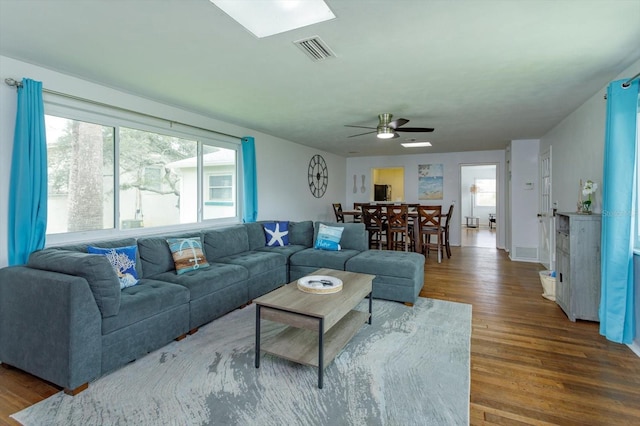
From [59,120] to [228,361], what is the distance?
2677 mm

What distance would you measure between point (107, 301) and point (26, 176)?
1311mm

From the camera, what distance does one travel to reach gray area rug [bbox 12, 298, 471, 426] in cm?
183

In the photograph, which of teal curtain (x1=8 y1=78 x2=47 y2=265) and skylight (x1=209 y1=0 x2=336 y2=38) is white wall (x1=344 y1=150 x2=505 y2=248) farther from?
teal curtain (x1=8 y1=78 x2=47 y2=265)

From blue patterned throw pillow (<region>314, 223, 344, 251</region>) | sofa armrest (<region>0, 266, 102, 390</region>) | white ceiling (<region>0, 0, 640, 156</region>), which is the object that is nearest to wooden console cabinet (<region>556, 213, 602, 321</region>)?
white ceiling (<region>0, 0, 640, 156</region>)

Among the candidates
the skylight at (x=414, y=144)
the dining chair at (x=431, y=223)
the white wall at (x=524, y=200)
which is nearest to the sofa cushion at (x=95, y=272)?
the dining chair at (x=431, y=223)

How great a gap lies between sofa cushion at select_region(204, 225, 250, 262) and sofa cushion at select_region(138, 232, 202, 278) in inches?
20.9

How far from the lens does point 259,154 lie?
18.2 ft

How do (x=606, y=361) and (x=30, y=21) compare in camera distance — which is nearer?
(x=30, y=21)

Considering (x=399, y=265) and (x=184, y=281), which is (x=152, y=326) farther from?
(x=399, y=265)

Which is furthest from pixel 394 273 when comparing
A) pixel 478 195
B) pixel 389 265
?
pixel 478 195

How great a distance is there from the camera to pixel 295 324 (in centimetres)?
221

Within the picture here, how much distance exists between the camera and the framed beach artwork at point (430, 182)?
26.7ft

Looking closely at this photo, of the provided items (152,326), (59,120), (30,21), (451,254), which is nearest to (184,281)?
(152,326)

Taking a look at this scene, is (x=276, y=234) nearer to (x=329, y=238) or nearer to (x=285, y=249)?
(x=285, y=249)
